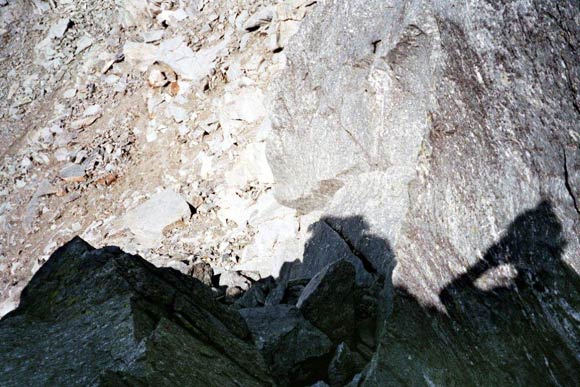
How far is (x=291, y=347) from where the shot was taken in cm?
733

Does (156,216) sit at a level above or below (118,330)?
below

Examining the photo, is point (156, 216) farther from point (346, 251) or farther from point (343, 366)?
point (343, 366)

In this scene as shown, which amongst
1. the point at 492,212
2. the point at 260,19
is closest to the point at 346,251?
the point at 492,212

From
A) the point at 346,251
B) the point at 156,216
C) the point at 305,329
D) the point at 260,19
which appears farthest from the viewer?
the point at 260,19

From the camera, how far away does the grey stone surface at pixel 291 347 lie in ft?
23.5

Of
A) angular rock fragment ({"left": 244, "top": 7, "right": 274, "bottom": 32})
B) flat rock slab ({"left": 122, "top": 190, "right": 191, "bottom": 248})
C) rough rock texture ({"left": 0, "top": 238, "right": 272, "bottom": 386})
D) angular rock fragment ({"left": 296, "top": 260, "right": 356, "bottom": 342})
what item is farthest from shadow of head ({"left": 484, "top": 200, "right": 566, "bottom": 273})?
angular rock fragment ({"left": 244, "top": 7, "right": 274, "bottom": 32})

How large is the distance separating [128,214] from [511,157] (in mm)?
10773

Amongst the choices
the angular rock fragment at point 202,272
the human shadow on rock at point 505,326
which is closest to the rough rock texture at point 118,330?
the human shadow on rock at point 505,326

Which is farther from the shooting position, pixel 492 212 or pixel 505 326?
pixel 492 212

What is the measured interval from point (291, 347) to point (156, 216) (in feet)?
27.1

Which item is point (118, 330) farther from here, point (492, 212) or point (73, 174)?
point (73, 174)

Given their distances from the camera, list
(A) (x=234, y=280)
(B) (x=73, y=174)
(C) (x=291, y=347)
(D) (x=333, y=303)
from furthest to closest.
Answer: (B) (x=73, y=174)
(A) (x=234, y=280)
(D) (x=333, y=303)
(C) (x=291, y=347)

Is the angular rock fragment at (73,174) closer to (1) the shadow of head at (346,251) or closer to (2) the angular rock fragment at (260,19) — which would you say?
(2) the angular rock fragment at (260,19)

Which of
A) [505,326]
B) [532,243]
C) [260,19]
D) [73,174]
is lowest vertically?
[73,174]
